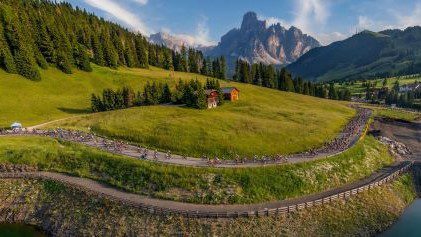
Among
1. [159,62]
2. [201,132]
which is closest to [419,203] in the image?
[201,132]

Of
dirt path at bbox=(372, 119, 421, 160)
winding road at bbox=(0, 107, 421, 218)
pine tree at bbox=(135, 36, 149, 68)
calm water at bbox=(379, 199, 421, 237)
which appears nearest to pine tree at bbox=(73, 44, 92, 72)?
pine tree at bbox=(135, 36, 149, 68)

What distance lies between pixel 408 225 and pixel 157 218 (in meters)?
37.4

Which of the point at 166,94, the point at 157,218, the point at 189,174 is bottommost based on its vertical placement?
the point at 157,218

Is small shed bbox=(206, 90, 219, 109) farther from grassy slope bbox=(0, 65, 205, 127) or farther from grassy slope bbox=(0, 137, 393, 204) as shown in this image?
grassy slope bbox=(0, 137, 393, 204)

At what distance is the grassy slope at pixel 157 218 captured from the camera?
47.7 m

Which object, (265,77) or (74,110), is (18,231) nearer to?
(74,110)

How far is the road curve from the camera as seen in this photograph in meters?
49.3

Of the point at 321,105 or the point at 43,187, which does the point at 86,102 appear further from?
the point at 321,105

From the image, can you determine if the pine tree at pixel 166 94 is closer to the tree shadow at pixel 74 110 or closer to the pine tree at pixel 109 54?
the tree shadow at pixel 74 110

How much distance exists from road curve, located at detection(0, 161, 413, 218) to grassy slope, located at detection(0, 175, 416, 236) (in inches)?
32.5

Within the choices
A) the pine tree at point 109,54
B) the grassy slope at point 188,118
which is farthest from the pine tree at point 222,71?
the pine tree at point 109,54

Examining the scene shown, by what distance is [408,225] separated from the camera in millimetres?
56219

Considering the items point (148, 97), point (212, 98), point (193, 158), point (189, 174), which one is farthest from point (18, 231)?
point (212, 98)

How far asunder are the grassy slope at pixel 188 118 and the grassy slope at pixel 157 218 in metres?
19.4
